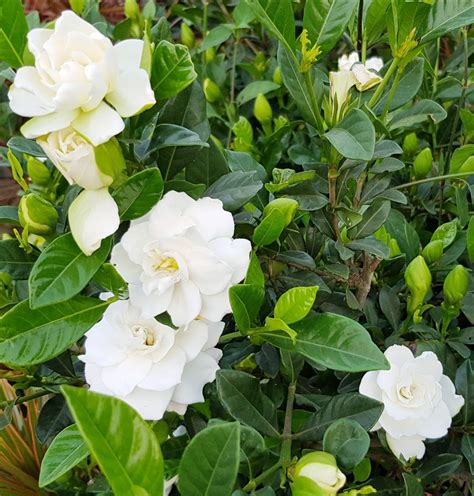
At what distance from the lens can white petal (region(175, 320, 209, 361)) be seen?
1.97ft

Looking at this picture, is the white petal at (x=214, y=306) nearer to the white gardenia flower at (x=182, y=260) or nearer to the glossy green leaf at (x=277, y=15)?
the white gardenia flower at (x=182, y=260)

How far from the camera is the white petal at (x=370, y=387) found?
74cm

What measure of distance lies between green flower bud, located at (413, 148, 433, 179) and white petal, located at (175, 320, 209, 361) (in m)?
0.52

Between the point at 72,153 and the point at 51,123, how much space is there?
0.03 m

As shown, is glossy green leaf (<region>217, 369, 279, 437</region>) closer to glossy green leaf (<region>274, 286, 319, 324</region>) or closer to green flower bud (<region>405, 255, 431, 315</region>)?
glossy green leaf (<region>274, 286, 319, 324</region>)

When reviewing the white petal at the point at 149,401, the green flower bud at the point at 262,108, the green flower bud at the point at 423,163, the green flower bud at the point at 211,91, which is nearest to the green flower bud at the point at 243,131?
the green flower bud at the point at 262,108

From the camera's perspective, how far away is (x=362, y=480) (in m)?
0.76

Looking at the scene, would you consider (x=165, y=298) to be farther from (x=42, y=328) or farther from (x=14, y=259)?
(x=14, y=259)

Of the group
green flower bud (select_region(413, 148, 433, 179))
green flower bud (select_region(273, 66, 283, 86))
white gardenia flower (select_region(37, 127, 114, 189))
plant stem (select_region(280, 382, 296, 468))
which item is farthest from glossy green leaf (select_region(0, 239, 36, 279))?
green flower bud (select_region(273, 66, 283, 86))

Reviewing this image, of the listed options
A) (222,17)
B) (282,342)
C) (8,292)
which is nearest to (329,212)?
(282,342)

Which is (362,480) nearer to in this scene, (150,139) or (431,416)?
(431,416)

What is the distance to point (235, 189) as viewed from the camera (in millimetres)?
688

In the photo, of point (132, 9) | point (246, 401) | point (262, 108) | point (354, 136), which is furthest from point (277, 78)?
point (246, 401)

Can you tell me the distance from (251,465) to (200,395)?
0.28 ft
